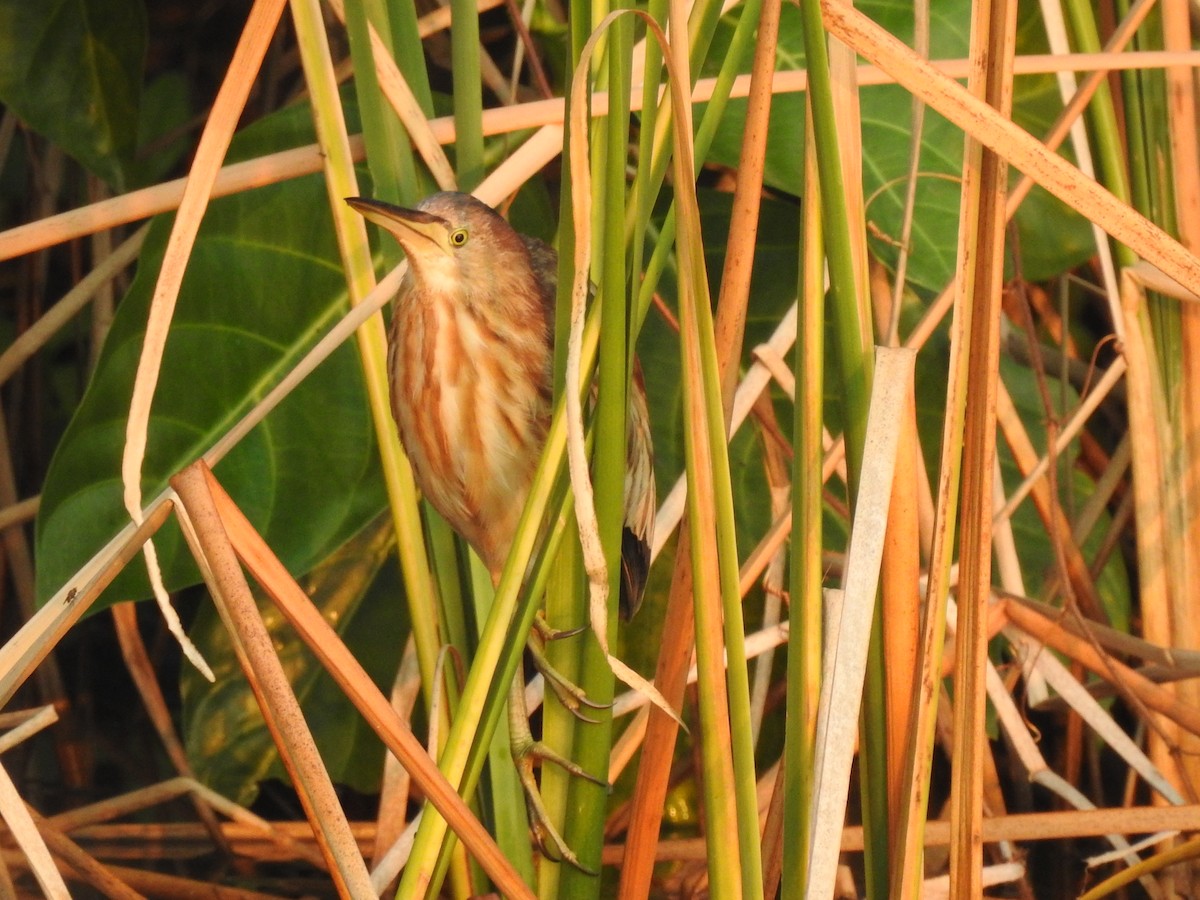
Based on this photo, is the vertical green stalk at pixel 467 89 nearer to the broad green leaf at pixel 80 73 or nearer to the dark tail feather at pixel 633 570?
the dark tail feather at pixel 633 570

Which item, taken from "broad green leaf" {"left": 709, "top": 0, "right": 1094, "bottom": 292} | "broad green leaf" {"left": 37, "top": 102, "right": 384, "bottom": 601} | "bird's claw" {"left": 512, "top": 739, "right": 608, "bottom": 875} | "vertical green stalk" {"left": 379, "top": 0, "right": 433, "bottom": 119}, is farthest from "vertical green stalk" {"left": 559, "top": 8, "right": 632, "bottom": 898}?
"broad green leaf" {"left": 709, "top": 0, "right": 1094, "bottom": 292}

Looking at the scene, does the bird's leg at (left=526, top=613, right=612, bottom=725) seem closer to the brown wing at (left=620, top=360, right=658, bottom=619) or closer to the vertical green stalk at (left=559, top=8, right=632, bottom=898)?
the vertical green stalk at (left=559, top=8, right=632, bottom=898)

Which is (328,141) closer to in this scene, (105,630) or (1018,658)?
(1018,658)

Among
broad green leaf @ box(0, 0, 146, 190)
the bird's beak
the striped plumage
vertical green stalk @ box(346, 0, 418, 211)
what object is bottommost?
the striped plumage

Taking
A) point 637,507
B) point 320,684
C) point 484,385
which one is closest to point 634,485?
point 637,507

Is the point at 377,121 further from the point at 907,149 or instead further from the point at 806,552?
the point at 907,149

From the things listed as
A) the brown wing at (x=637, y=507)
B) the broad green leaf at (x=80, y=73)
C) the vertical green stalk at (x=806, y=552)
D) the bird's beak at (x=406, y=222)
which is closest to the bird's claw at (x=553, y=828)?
the vertical green stalk at (x=806, y=552)
